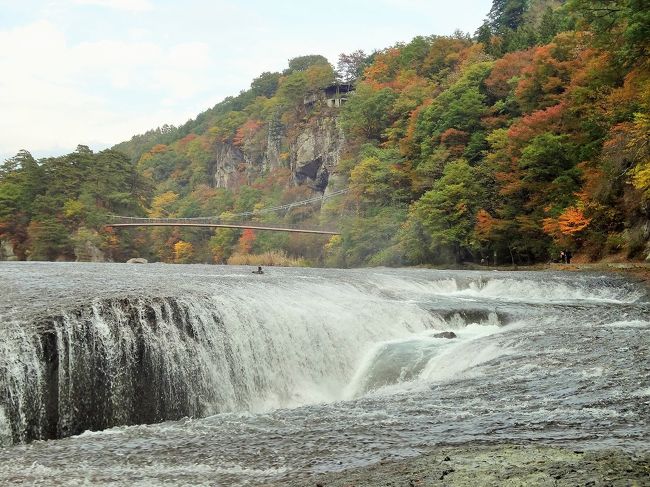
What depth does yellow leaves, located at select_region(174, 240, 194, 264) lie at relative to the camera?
82.2m

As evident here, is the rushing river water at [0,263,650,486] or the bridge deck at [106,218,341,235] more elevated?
the bridge deck at [106,218,341,235]

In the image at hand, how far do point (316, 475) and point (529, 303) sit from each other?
16.7m

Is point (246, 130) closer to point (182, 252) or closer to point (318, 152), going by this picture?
point (318, 152)

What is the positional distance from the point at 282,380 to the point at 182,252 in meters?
72.1

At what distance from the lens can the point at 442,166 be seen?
47.0 metres

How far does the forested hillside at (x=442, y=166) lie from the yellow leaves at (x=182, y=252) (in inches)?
12.3

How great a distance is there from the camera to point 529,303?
68.4 feet

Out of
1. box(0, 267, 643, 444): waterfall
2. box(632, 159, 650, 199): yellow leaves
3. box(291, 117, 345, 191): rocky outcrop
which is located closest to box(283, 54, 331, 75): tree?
box(291, 117, 345, 191): rocky outcrop

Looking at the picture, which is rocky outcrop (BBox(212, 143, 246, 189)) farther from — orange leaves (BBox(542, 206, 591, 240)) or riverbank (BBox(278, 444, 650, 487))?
riverbank (BBox(278, 444, 650, 487))

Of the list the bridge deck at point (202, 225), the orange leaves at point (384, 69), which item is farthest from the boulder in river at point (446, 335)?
the orange leaves at point (384, 69)

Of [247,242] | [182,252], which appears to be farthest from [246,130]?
[247,242]

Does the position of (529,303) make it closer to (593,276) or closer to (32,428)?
(593,276)

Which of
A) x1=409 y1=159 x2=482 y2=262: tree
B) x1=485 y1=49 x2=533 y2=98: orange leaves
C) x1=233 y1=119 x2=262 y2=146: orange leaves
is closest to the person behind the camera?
x1=409 y1=159 x2=482 y2=262: tree

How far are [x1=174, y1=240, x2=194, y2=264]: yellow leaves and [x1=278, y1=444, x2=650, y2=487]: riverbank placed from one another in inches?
3096
